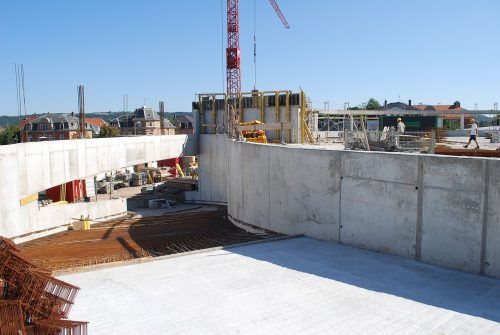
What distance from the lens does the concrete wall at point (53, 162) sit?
17391 mm

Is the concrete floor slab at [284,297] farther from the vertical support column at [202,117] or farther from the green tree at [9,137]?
the green tree at [9,137]

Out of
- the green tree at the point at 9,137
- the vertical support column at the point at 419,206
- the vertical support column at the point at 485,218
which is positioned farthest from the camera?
the green tree at the point at 9,137

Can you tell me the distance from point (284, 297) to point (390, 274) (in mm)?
2690

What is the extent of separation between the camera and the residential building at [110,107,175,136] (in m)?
88.6

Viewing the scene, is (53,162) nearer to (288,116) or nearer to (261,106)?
(261,106)

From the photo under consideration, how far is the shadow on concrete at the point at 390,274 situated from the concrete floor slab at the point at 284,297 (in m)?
0.02

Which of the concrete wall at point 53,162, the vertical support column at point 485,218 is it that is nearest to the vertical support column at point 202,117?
the concrete wall at point 53,162

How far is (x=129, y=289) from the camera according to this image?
27.2 feet

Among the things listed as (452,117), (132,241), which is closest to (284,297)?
(132,241)

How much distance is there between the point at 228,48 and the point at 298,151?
52505 millimetres

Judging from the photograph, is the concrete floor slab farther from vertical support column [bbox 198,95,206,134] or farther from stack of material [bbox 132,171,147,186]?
stack of material [bbox 132,171,147,186]

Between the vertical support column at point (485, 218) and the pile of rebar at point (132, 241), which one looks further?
the pile of rebar at point (132, 241)

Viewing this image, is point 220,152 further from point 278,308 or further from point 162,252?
point 278,308

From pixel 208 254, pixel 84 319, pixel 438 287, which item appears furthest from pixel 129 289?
pixel 438 287
